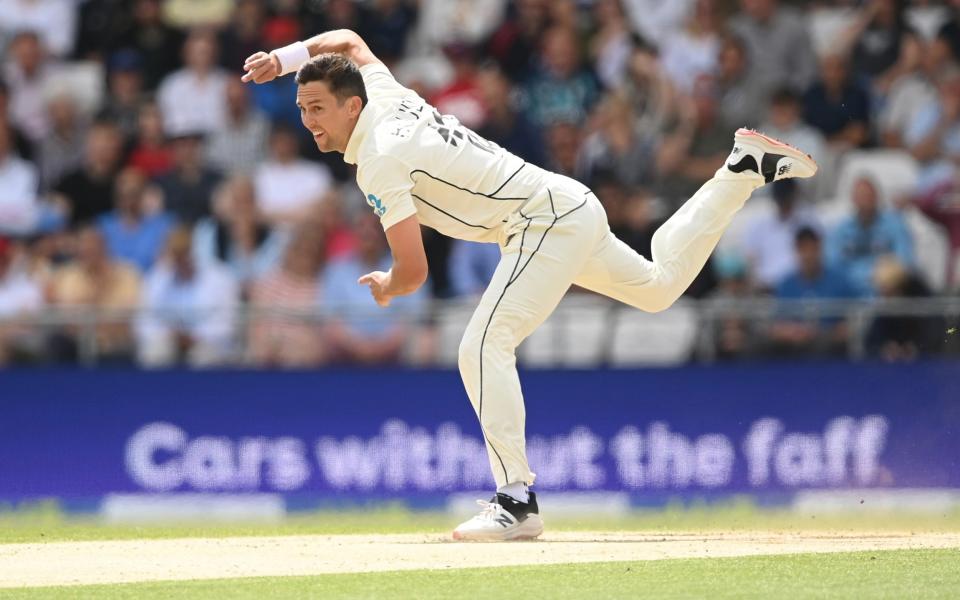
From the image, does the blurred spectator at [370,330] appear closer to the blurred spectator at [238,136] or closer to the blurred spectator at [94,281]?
the blurred spectator at [94,281]

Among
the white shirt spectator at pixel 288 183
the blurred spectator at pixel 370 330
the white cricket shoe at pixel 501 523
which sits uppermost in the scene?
the white shirt spectator at pixel 288 183

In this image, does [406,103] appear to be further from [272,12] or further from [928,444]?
[272,12]

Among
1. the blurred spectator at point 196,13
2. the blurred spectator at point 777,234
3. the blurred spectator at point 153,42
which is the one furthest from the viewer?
the blurred spectator at point 196,13

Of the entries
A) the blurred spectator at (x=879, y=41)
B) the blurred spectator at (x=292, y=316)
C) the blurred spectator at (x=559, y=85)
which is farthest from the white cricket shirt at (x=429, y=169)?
the blurred spectator at (x=879, y=41)

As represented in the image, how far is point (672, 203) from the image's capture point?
13125 millimetres

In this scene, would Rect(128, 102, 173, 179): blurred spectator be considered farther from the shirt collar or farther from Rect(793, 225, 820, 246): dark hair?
the shirt collar

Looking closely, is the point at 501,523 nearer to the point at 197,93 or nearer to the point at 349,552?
the point at 349,552

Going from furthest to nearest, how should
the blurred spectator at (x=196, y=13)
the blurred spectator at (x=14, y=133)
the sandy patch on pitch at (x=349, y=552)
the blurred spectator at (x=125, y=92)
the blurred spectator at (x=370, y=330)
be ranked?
1. the blurred spectator at (x=196, y=13)
2. the blurred spectator at (x=125, y=92)
3. the blurred spectator at (x=14, y=133)
4. the blurred spectator at (x=370, y=330)
5. the sandy patch on pitch at (x=349, y=552)

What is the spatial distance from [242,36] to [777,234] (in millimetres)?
5337

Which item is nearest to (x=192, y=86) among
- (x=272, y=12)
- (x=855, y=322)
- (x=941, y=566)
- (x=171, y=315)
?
(x=272, y=12)

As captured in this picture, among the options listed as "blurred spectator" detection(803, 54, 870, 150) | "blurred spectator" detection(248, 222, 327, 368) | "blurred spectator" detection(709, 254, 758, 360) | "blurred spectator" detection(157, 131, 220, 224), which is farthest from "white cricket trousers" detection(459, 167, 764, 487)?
"blurred spectator" detection(157, 131, 220, 224)

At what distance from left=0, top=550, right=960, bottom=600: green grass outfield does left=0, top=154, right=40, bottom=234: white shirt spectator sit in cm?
777

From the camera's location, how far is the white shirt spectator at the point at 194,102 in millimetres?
14203

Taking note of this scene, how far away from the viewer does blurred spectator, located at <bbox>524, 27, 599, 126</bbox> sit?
14.0 m
